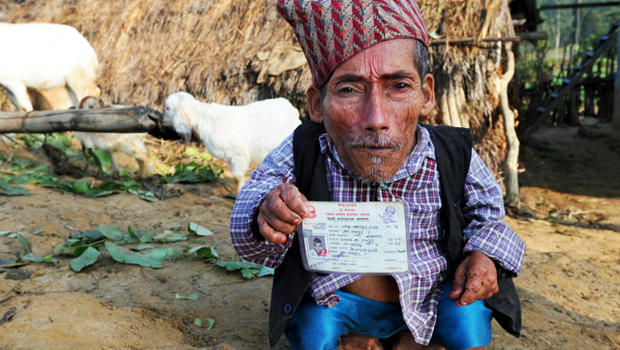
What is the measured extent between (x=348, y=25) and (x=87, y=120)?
3220 millimetres

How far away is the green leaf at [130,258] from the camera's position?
8.06ft

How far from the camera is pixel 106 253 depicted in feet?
8.57

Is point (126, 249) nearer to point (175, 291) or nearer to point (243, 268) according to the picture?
point (175, 291)

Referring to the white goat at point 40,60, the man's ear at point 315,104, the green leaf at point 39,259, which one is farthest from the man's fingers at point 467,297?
the white goat at point 40,60

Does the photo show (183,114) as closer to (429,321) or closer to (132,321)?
(132,321)

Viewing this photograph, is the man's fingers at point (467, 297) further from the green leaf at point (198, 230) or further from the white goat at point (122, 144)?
the white goat at point (122, 144)

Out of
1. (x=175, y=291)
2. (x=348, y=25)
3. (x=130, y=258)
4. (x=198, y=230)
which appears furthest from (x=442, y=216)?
(x=198, y=230)

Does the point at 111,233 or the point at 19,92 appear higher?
the point at 19,92

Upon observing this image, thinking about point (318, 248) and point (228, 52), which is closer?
point (318, 248)

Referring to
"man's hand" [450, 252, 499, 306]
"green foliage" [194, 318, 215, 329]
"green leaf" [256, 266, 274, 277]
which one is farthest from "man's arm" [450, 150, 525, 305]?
"green leaf" [256, 266, 274, 277]

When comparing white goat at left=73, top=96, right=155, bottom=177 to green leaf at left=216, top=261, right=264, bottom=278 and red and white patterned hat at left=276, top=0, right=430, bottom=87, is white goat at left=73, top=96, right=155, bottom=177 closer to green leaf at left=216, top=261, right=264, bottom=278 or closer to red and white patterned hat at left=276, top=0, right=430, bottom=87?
green leaf at left=216, top=261, right=264, bottom=278

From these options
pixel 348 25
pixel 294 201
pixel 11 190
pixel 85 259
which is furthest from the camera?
pixel 11 190

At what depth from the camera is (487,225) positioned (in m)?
1.50

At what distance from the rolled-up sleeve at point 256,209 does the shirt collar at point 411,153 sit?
0.40 feet
